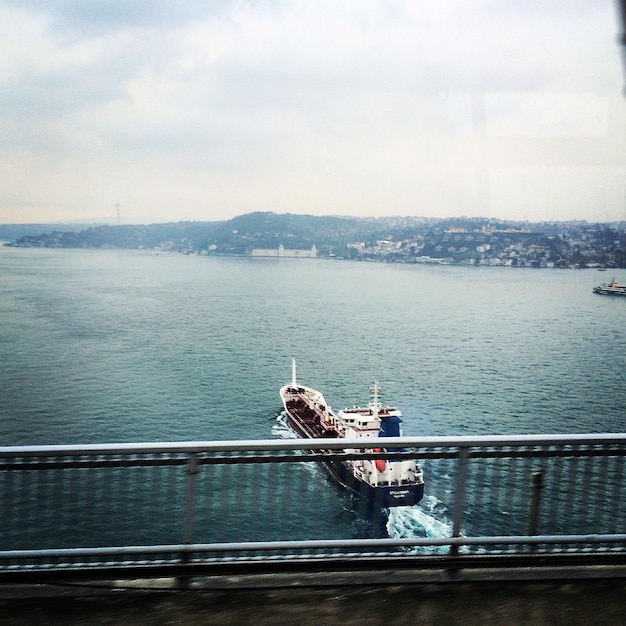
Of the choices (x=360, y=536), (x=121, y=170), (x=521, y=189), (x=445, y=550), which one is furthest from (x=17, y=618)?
(x=121, y=170)

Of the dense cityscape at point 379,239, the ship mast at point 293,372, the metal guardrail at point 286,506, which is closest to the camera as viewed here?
the metal guardrail at point 286,506

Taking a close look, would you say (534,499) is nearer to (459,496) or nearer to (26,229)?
(459,496)

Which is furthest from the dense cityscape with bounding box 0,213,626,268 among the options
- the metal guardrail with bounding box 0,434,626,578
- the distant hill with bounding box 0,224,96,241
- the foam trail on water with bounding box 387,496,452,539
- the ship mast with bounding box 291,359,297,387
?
the foam trail on water with bounding box 387,496,452,539

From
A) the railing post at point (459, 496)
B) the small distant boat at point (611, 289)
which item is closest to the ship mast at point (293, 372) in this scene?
the small distant boat at point (611, 289)

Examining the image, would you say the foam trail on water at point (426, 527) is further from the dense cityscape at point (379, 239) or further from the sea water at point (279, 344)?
the dense cityscape at point (379, 239)

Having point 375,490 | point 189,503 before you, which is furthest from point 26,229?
point 375,490

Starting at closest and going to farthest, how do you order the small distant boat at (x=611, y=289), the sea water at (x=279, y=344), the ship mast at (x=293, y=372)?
the sea water at (x=279, y=344) < the ship mast at (x=293, y=372) < the small distant boat at (x=611, y=289)

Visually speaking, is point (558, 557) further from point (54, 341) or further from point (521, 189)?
point (54, 341)
